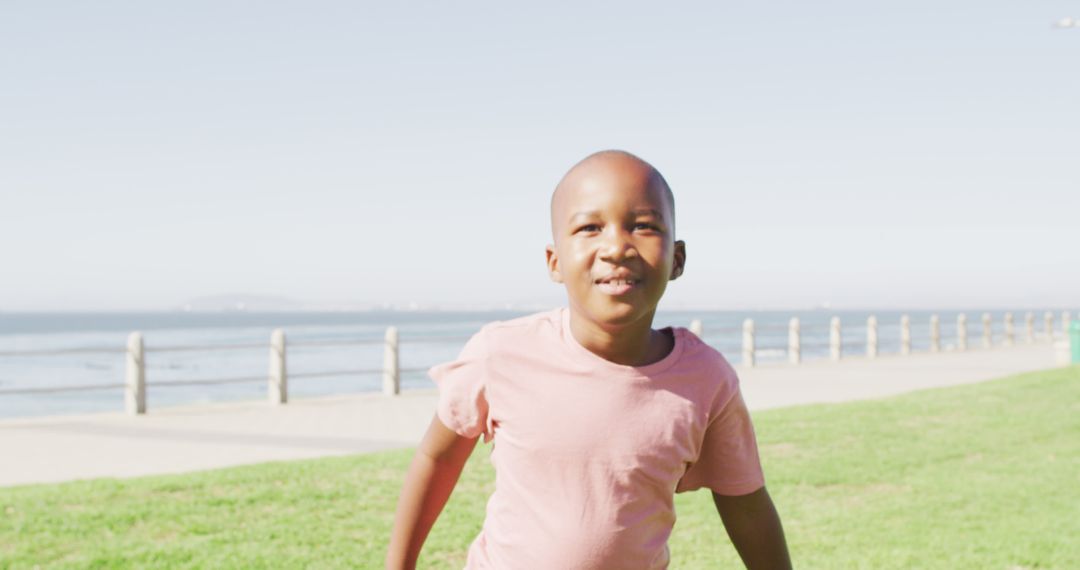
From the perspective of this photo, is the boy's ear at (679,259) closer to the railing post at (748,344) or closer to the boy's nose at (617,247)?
the boy's nose at (617,247)

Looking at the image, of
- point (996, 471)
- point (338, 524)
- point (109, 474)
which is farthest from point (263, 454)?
point (996, 471)

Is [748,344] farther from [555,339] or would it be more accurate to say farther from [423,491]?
[555,339]

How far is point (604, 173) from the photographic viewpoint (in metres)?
1.92

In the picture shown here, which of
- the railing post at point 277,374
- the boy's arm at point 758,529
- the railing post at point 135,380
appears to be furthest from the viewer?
the railing post at point 277,374

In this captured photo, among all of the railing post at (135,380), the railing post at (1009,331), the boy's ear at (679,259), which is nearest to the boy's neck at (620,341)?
the boy's ear at (679,259)

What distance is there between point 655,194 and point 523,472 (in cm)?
56

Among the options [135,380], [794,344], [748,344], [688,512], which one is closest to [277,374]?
[135,380]

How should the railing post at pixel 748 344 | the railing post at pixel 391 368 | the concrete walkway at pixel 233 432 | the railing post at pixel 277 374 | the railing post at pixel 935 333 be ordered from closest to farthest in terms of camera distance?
the concrete walkway at pixel 233 432, the railing post at pixel 277 374, the railing post at pixel 391 368, the railing post at pixel 748 344, the railing post at pixel 935 333

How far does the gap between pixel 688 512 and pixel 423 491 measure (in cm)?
460

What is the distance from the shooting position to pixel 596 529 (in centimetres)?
191

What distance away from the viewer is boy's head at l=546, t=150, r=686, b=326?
188 centimetres

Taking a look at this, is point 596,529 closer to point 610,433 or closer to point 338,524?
point 610,433

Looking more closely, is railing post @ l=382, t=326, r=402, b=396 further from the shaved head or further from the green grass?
the shaved head

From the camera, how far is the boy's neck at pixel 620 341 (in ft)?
6.38
